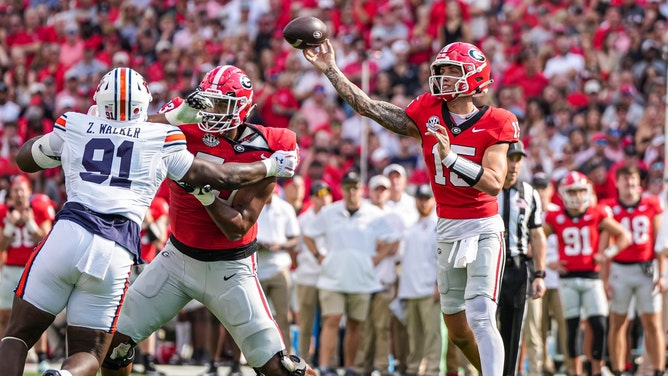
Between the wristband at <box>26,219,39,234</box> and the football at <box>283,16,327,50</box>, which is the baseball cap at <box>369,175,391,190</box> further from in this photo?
the football at <box>283,16,327,50</box>

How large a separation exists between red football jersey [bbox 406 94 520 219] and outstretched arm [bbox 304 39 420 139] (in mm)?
137

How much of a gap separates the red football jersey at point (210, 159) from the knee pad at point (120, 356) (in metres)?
0.66

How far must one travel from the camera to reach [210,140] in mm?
6465

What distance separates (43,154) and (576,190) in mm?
5792

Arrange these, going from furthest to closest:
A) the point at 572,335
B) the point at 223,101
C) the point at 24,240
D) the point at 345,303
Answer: the point at 345,303 → the point at 24,240 → the point at 572,335 → the point at 223,101

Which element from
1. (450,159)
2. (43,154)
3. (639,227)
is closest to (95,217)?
(43,154)

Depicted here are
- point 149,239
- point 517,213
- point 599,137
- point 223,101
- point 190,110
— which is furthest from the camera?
point 599,137

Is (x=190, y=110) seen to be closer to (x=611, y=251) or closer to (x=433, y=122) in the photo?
(x=433, y=122)

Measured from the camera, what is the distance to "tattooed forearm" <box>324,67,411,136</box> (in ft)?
22.9

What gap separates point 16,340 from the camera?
5.54 metres

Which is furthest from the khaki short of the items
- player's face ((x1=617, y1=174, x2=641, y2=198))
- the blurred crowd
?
player's face ((x1=617, y1=174, x2=641, y2=198))

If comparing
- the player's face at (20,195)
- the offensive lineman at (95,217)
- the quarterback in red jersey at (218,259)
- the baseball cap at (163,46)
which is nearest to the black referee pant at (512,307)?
the quarterback in red jersey at (218,259)

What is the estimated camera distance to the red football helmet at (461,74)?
6711 millimetres

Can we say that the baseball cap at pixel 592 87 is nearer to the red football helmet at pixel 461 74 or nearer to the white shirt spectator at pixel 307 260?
the white shirt spectator at pixel 307 260
